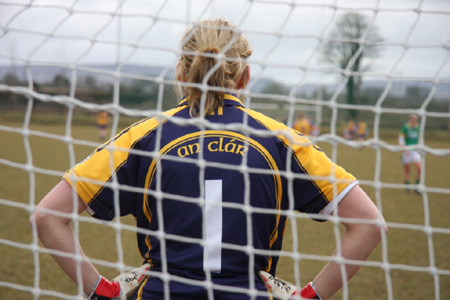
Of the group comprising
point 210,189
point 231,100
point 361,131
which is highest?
point 231,100

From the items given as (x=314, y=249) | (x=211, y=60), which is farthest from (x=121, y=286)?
(x=314, y=249)

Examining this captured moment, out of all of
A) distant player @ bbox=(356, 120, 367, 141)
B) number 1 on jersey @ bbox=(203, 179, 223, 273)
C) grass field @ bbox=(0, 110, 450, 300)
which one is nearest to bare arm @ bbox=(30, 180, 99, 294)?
grass field @ bbox=(0, 110, 450, 300)

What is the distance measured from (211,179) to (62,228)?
0.61m

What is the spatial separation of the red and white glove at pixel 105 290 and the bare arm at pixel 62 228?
0.11 ft

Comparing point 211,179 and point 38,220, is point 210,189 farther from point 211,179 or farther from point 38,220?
point 38,220

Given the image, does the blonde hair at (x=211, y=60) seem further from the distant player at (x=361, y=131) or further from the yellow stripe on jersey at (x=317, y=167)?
the distant player at (x=361, y=131)

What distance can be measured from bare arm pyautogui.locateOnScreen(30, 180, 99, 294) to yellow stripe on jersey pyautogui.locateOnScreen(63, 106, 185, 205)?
0.05 m

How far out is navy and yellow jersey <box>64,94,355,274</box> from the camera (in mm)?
1589

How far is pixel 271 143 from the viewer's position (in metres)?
1.62

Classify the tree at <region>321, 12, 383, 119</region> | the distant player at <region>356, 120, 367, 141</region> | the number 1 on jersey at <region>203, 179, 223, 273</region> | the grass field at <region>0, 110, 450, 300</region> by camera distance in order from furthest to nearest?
the distant player at <region>356, 120, 367, 141</region> < the grass field at <region>0, 110, 450, 300</region> < the tree at <region>321, 12, 383, 119</region> < the number 1 on jersey at <region>203, 179, 223, 273</region>

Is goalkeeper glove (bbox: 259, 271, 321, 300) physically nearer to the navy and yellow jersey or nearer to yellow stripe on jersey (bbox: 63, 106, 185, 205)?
the navy and yellow jersey

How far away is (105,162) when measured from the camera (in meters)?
1.63

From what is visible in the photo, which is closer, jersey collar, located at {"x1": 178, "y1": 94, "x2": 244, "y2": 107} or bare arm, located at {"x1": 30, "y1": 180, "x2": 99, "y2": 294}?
bare arm, located at {"x1": 30, "y1": 180, "x2": 99, "y2": 294}

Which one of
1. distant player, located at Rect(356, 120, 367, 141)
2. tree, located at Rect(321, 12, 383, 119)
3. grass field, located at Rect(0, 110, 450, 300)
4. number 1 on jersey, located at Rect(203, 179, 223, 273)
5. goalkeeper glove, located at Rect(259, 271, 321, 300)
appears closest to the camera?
number 1 on jersey, located at Rect(203, 179, 223, 273)
